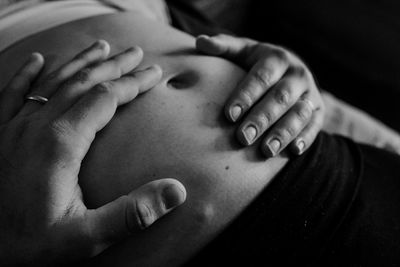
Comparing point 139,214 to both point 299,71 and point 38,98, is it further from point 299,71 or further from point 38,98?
point 299,71

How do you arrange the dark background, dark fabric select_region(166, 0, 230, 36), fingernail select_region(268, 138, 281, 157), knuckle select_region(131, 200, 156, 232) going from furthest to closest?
the dark background → dark fabric select_region(166, 0, 230, 36) → fingernail select_region(268, 138, 281, 157) → knuckle select_region(131, 200, 156, 232)

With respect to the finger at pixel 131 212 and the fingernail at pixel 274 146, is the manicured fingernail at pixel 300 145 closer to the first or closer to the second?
the fingernail at pixel 274 146

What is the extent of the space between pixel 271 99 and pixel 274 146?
91 mm

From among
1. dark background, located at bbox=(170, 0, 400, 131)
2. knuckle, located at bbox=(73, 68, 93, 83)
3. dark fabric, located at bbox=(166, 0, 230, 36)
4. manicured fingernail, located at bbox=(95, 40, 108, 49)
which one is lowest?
dark background, located at bbox=(170, 0, 400, 131)

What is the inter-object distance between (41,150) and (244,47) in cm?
43

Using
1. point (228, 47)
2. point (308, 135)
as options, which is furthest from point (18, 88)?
point (308, 135)

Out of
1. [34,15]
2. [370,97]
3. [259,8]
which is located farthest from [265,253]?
[259,8]

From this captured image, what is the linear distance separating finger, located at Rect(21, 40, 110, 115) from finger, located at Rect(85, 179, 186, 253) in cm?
21

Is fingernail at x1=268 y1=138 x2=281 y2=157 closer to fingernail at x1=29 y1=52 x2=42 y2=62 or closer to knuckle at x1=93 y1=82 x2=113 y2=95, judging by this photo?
knuckle at x1=93 y1=82 x2=113 y2=95

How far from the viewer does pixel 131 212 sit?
1.88 ft

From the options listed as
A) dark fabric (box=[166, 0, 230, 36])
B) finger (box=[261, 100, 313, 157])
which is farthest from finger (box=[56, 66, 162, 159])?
dark fabric (box=[166, 0, 230, 36])

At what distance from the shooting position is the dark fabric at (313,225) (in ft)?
2.01

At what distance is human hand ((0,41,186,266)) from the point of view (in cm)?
58

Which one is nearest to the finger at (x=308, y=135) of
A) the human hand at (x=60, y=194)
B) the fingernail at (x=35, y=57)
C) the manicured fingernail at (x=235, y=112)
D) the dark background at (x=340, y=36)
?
the manicured fingernail at (x=235, y=112)
